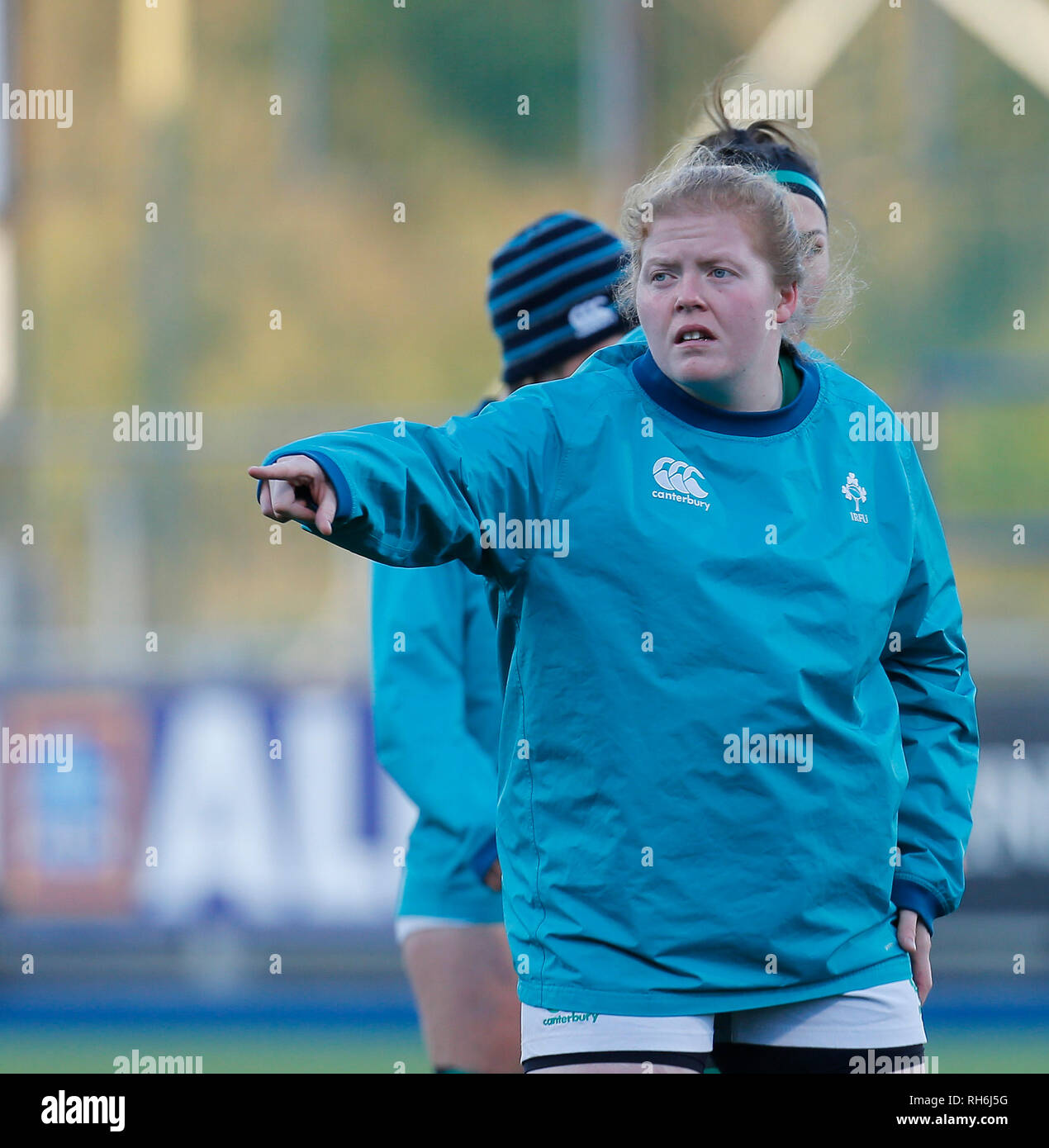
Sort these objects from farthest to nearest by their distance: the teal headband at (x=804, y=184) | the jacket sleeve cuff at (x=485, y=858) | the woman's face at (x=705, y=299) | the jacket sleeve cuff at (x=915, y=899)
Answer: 1. the jacket sleeve cuff at (x=485, y=858)
2. the teal headband at (x=804, y=184)
3. the jacket sleeve cuff at (x=915, y=899)
4. the woman's face at (x=705, y=299)

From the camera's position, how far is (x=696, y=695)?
226 cm

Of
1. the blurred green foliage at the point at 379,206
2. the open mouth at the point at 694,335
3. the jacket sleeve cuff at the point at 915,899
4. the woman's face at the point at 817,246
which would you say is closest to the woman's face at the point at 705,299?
the open mouth at the point at 694,335

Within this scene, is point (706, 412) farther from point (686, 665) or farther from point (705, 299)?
point (686, 665)

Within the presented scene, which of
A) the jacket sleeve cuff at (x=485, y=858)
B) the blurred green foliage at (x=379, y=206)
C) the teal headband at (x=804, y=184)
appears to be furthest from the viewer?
→ the blurred green foliage at (x=379, y=206)

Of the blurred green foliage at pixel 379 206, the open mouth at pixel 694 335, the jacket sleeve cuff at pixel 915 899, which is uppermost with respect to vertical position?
the blurred green foliage at pixel 379 206

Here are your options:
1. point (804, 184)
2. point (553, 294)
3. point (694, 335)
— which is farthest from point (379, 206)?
point (694, 335)

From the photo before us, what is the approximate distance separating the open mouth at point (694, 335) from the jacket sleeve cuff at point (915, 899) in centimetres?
84

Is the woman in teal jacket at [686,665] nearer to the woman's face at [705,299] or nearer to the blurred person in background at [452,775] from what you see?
the woman's face at [705,299]

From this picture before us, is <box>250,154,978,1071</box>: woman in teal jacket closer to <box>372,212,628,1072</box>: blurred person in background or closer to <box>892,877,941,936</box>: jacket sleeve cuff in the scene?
<box>892,877,941,936</box>: jacket sleeve cuff

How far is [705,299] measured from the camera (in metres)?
2.38

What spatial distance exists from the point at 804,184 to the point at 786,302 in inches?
24.8

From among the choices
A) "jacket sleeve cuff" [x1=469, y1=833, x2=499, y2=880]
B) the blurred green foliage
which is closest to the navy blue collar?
"jacket sleeve cuff" [x1=469, y1=833, x2=499, y2=880]

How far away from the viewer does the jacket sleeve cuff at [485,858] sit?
3.24 meters

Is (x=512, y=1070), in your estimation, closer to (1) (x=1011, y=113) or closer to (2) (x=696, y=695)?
(2) (x=696, y=695)
